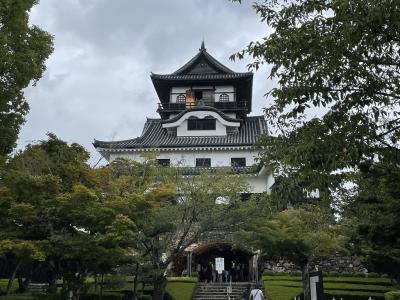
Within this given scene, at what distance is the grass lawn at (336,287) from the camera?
26.0m

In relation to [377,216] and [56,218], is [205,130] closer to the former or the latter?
[56,218]

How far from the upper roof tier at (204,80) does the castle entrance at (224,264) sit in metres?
13.6

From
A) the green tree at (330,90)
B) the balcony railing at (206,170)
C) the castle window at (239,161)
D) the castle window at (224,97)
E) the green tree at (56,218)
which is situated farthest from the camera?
the castle window at (224,97)

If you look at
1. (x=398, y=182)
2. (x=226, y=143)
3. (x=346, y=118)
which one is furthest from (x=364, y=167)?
(x=226, y=143)

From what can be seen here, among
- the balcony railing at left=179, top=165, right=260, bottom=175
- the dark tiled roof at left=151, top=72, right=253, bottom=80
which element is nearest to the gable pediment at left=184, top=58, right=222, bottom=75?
the dark tiled roof at left=151, top=72, right=253, bottom=80

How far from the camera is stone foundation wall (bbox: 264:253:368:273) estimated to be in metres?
33.0

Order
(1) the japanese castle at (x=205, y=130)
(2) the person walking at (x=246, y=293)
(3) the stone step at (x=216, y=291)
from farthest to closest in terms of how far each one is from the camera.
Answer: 1. (1) the japanese castle at (x=205, y=130)
2. (3) the stone step at (x=216, y=291)
3. (2) the person walking at (x=246, y=293)

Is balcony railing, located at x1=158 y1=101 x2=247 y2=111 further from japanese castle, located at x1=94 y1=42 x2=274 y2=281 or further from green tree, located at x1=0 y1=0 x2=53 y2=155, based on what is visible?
green tree, located at x1=0 y1=0 x2=53 y2=155

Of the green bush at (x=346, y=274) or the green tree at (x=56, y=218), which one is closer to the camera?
the green tree at (x=56, y=218)

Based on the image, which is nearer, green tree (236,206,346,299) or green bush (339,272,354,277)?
green tree (236,206,346,299)

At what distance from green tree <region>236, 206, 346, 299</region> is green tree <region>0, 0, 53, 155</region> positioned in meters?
13.3

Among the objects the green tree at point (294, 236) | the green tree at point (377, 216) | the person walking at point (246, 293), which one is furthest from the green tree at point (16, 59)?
the person walking at point (246, 293)

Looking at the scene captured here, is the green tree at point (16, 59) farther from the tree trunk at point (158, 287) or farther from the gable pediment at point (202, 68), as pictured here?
the gable pediment at point (202, 68)

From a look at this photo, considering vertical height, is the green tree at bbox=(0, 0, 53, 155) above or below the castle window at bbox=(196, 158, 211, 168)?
below
